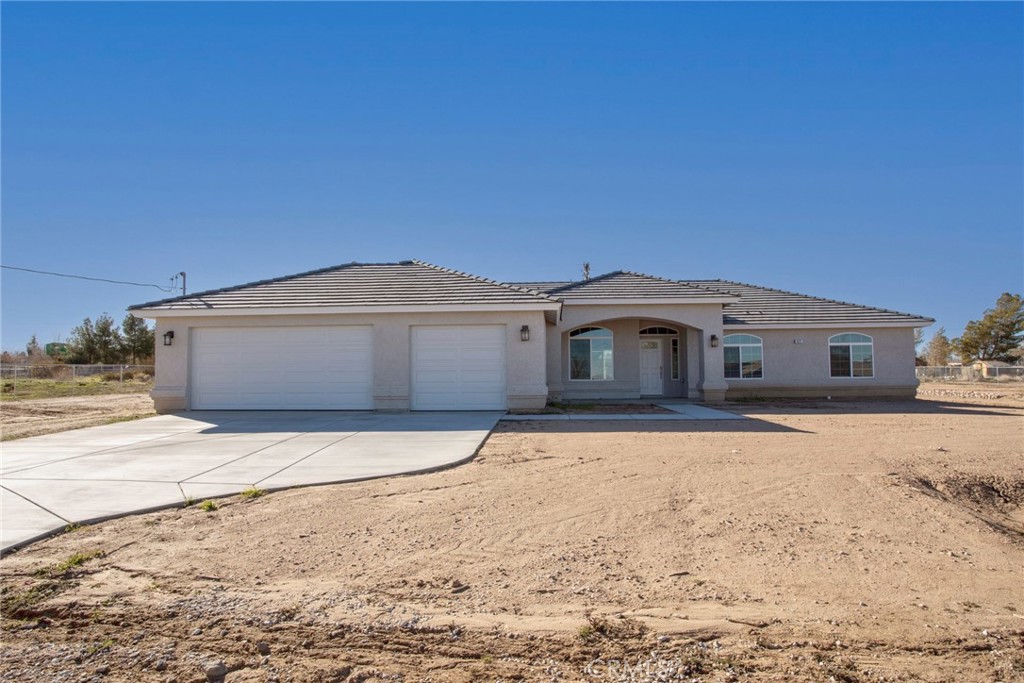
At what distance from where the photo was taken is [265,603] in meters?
3.73

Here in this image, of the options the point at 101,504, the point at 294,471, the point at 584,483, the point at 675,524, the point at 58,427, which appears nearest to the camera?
the point at 675,524

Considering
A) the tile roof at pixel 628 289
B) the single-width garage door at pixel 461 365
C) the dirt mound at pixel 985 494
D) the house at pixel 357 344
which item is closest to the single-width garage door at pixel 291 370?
the house at pixel 357 344

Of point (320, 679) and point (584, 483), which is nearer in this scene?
point (320, 679)

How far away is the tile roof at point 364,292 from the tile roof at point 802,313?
9.14 metres

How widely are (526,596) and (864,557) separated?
274 cm

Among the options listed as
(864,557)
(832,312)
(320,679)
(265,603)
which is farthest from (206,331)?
(832,312)

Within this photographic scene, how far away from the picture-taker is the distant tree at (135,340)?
142 ft

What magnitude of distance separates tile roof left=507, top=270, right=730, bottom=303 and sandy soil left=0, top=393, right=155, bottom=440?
1259cm

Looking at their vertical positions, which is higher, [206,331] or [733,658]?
[206,331]

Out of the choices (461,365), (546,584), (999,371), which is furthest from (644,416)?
(999,371)

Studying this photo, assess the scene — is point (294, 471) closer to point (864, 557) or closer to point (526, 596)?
point (526, 596)

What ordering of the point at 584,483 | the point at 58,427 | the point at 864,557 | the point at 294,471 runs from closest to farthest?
the point at 864,557 → the point at 584,483 → the point at 294,471 → the point at 58,427

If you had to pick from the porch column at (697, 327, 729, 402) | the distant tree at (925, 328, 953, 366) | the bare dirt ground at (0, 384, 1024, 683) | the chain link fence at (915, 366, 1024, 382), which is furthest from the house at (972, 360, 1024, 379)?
the bare dirt ground at (0, 384, 1024, 683)

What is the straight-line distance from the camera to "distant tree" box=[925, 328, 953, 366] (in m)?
52.6
